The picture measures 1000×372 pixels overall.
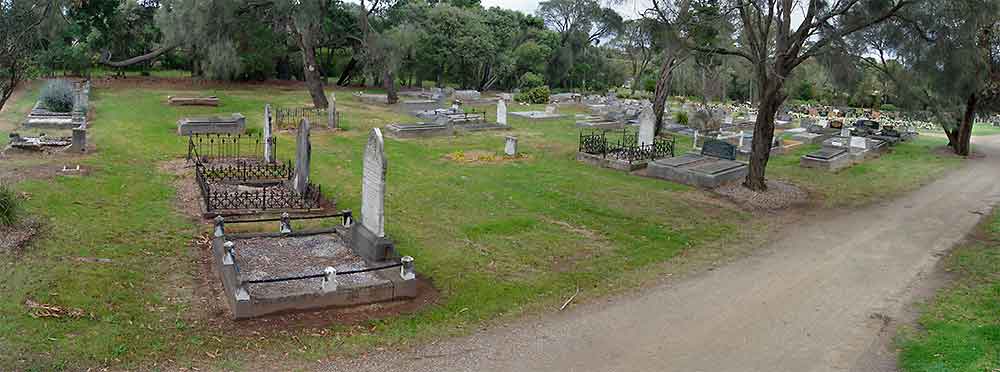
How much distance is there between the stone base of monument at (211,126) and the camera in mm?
22047

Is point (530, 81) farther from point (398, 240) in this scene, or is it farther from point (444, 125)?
point (398, 240)

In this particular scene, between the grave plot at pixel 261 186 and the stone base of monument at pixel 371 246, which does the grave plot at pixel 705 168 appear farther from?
the stone base of monument at pixel 371 246

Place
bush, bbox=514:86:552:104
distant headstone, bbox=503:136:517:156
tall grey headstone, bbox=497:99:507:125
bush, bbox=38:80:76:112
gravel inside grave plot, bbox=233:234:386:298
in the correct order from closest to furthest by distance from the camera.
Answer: gravel inside grave plot, bbox=233:234:386:298 → distant headstone, bbox=503:136:517:156 → bush, bbox=38:80:76:112 → tall grey headstone, bbox=497:99:507:125 → bush, bbox=514:86:552:104

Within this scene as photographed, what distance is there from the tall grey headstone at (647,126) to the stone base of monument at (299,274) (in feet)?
39.0

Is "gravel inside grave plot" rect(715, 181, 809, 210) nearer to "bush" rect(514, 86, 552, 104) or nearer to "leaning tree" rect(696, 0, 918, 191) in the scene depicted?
"leaning tree" rect(696, 0, 918, 191)

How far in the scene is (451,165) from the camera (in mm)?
19219

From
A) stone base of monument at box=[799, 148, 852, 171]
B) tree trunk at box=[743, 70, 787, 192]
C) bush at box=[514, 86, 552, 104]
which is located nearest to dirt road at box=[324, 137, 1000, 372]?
tree trunk at box=[743, 70, 787, 192]

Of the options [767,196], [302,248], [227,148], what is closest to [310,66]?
[227,148]

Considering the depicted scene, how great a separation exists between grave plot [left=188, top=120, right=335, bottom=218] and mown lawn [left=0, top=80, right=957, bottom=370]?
66 cm

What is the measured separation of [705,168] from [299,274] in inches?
477

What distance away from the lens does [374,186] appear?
10.3m

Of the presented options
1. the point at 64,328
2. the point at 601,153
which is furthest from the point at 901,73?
the point at 64,328

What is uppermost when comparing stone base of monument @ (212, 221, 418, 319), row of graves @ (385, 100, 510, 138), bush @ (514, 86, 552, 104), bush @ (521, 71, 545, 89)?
bush @ (521, 71, 545, 89)

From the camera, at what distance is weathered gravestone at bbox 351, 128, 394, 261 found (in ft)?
33.0
